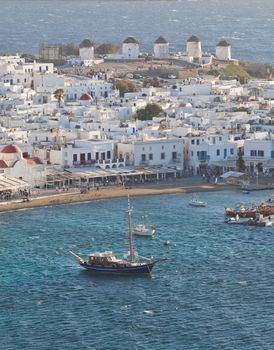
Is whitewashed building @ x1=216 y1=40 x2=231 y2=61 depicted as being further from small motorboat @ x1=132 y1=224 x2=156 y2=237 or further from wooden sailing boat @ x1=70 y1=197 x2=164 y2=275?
wooden sailing boat @ x1=70 y1=197 x2=164 y2=275

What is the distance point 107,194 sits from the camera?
59812mm

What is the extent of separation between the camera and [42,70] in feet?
293

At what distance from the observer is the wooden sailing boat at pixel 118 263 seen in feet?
154

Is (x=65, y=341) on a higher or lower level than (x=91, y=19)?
lower

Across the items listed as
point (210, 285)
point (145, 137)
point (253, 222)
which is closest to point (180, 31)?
point (145, 137)

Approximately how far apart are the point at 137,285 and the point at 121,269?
1.44 metres

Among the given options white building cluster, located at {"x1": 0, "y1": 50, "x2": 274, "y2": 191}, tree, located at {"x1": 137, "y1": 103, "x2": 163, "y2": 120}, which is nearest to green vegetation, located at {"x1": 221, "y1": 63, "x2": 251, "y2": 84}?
white building cluster, located at {"x1": 0, "y1": 50, "x2": 274, "y2": 191}

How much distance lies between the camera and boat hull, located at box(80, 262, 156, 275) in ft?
153

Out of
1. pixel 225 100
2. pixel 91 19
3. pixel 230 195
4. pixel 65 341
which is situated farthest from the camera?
pixel 91 19

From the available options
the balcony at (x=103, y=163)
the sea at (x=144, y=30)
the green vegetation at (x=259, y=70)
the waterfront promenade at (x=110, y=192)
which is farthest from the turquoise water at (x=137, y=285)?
the sea at (x=144, y=30)

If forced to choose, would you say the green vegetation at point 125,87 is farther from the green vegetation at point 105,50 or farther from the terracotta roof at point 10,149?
the terracotta roof at point 10,149

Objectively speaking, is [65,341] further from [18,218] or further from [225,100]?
[225,100]

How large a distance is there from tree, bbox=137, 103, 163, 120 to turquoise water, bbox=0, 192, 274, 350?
1657 cm

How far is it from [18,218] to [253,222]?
314 inches
